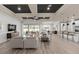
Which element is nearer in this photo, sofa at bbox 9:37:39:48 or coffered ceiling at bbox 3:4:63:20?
sofa at bbox 9:37:39:48

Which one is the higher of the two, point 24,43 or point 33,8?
point 33,8

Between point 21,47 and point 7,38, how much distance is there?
408cm

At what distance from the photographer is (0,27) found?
29.9 ft

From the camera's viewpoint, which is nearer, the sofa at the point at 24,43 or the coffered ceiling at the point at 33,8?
the sofa at the point at 24,43

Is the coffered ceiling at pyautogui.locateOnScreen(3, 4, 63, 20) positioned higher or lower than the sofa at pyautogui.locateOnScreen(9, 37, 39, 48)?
higher

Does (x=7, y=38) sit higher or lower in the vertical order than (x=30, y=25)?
lower

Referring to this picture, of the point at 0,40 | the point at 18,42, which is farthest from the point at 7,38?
the point at 18,42

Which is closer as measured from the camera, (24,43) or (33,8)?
(24,43)

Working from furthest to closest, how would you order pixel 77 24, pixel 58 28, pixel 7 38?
pixel 58 28, pixel 77 24, pixel 7 38

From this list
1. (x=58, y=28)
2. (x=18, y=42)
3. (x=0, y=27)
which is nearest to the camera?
(x=18, y=42)

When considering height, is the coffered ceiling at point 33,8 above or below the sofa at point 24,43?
above
